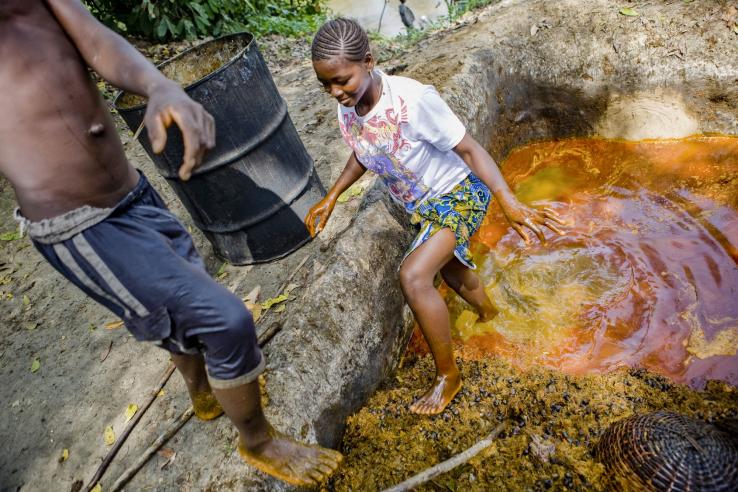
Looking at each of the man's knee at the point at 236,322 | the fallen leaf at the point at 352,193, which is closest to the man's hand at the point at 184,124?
the man's knee at the point at 236,322

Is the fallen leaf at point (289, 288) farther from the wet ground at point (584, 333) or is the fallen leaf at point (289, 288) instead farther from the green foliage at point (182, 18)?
the green foliage at point (182, 18)

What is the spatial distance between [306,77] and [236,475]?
564 cm

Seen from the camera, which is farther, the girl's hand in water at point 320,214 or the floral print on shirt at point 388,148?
the girl's hand in water at point 320,214

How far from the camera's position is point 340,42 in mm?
1909

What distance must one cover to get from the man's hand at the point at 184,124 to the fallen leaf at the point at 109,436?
177cm

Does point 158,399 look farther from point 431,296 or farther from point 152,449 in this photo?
point 431,296

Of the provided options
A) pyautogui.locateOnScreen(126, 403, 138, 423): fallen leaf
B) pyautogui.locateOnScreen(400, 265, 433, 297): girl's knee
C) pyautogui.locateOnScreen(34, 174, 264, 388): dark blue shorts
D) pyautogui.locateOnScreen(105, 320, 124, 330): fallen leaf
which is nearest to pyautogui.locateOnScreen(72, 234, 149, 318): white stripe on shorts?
pyautogui.locateOnScreen(34, 174, 264, 388): dark blue shorts

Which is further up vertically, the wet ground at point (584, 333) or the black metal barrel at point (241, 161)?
the black metal barrel at point (241, 161)

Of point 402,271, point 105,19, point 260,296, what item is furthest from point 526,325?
point 105,19

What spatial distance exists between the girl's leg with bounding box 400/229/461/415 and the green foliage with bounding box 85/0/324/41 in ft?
21.8

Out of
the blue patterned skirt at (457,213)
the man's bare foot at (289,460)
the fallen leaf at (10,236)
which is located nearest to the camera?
the man's bare foot at (289,460)

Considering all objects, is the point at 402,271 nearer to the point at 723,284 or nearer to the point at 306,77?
the point at 723,284

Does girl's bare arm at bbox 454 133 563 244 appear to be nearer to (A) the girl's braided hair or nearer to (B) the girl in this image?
(B) the girl

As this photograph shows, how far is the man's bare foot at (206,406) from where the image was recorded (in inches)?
79.0
